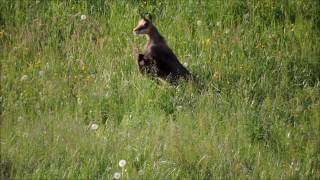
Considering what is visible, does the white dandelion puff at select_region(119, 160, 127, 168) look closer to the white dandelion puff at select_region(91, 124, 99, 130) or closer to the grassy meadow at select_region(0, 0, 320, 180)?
the grassy meadow at select_region(0, 0, 320, 180)

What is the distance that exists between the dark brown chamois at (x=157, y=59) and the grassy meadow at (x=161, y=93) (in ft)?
0.53

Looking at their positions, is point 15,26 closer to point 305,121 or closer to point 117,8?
point 117,8

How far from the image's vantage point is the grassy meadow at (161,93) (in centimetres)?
645

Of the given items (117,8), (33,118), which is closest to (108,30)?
(117,8)

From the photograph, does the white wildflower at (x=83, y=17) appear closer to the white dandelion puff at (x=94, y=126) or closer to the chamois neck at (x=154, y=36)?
the chamois neck at (x=154, y=36)

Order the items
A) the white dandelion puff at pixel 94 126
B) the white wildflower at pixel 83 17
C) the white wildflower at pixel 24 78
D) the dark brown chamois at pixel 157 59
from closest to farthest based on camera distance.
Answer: the white dandelion puff at pixel 94 126
the white wildflower at pixel 24 78
the dark brown chamois at pixel 157 59
the white wildflower at pixel 83 17

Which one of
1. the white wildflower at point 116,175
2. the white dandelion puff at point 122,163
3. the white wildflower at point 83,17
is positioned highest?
the white wildflower at point 83,17

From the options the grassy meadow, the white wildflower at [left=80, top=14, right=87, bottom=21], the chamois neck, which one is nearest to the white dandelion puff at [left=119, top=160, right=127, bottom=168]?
the grassy meadow

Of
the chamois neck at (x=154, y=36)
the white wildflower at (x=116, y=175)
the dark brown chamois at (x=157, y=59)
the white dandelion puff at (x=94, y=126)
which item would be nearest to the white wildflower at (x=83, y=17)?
the dark brown chamois at (x=157, y=59)

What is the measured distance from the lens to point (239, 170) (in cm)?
643

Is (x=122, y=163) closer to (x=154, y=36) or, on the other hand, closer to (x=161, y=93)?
(x=161, y=93)

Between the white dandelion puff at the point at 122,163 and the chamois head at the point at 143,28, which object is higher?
the chamois head at the point at 143,28

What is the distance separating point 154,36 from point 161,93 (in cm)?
100

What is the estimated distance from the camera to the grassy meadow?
6445 millimetres
